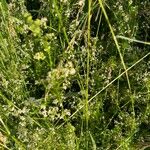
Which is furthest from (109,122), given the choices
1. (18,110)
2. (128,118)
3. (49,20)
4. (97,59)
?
(49,20)

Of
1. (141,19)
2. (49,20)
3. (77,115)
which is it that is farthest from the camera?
(141,19)

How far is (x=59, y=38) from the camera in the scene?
7.36 ft

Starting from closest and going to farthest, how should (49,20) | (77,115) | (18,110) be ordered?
(18,110) < (77,115) < (49,20)

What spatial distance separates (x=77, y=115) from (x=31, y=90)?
11.9 inches

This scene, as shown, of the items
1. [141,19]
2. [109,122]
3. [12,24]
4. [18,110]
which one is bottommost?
[109,122]

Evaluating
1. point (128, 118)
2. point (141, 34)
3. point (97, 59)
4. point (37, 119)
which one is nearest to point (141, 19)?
point (141, 34)

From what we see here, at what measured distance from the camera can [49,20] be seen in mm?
2232

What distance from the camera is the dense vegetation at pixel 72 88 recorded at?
1897 millimetres

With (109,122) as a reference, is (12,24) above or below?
above

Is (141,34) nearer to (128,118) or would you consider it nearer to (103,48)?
(103,48)

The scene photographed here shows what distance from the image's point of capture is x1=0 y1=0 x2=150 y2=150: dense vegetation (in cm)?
190

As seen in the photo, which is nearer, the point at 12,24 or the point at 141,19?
the point at 12,24

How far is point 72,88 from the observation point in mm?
2260

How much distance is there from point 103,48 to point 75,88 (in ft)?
0.91
